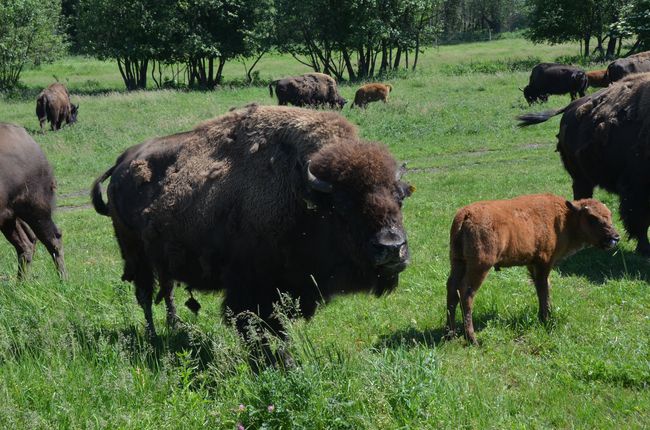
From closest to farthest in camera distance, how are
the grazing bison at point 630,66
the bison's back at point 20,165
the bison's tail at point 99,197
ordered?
the bison's tail at point 99,197
the bison's back at point 20,165
the grazing bison at point 630,66

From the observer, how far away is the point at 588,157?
914 cm

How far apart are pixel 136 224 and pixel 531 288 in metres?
3.96

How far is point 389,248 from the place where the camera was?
4.67 meters

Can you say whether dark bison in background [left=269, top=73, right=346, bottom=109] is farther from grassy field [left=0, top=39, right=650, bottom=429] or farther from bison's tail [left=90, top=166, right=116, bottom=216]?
bison's tail [left=90, top=166, right=116, bottom=216]

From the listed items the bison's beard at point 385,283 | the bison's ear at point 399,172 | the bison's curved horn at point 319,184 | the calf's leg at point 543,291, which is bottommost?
the calf's leg at point 543,291

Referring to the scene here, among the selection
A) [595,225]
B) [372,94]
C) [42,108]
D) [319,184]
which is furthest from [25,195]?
[372,94]

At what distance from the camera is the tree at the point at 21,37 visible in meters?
41.0

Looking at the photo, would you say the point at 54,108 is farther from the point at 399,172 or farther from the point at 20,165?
the point at 399,172

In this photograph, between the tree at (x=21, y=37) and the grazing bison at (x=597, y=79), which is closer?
the grazing bison at (x=597, y=79)

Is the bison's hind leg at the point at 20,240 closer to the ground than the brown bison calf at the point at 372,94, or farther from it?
closer to the ground

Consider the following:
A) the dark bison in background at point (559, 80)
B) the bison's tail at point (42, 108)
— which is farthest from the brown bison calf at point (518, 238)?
the bison's tail at point (42, 108)

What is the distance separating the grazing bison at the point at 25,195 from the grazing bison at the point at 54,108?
1919 cm

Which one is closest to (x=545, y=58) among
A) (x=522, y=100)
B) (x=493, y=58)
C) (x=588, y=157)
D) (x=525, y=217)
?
(x=493, y=58)

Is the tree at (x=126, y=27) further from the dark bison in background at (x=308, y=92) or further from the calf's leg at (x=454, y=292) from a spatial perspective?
the calf's leg at (x=454, y=292)
